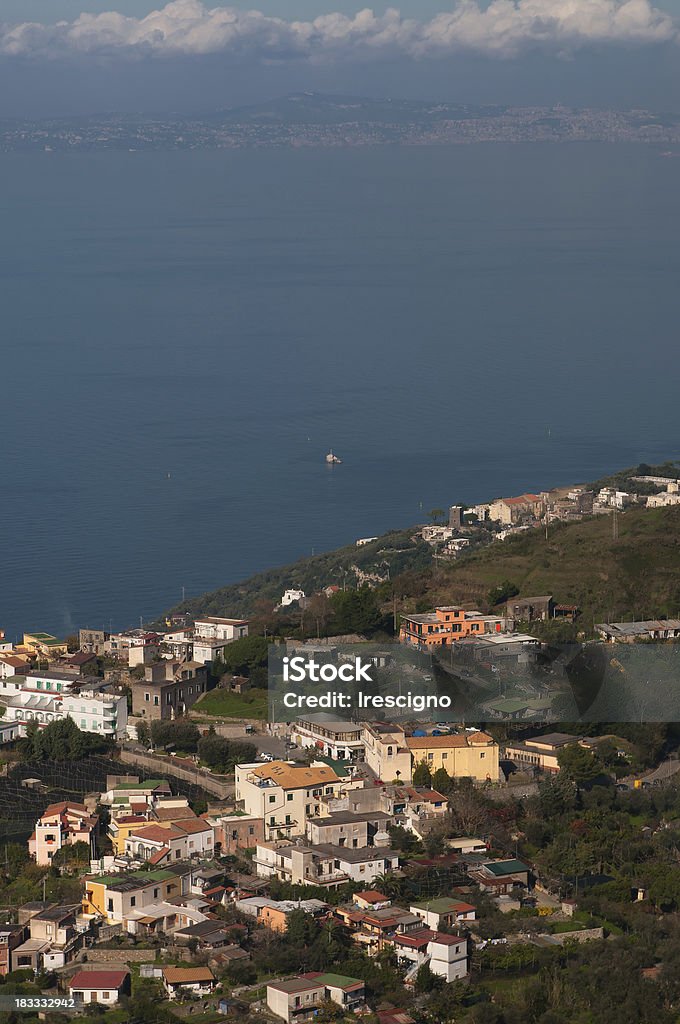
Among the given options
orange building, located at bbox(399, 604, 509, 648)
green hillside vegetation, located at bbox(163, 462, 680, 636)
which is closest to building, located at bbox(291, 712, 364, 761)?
orange building, located at bbox(399, 604, 509, 648)

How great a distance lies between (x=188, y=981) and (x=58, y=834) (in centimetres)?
302

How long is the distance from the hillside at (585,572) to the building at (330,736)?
11.9 ft

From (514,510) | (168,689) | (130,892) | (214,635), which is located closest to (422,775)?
(130,892)

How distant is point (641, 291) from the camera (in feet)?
226

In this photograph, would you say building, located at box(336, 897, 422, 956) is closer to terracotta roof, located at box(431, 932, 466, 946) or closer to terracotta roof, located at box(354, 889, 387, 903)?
terracotta roof, located at box(354, 889, 387, 903)

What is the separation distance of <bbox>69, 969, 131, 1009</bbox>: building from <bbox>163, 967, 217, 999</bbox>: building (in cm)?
29

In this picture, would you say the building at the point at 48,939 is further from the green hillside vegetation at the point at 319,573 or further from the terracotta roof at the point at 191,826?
the green hillside vegetation at the point at 319,573

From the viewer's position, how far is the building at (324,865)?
49.2ft

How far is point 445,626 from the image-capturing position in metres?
20.5

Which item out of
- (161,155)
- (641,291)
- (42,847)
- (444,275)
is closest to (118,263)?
(444,275)

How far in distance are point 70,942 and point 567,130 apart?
127 metres

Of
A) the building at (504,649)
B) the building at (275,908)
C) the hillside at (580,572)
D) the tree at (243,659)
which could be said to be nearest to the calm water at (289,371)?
the hillside at (580,572)

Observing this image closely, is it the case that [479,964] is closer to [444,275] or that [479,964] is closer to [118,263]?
[444,275]

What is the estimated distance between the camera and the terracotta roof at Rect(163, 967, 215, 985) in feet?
43.7
